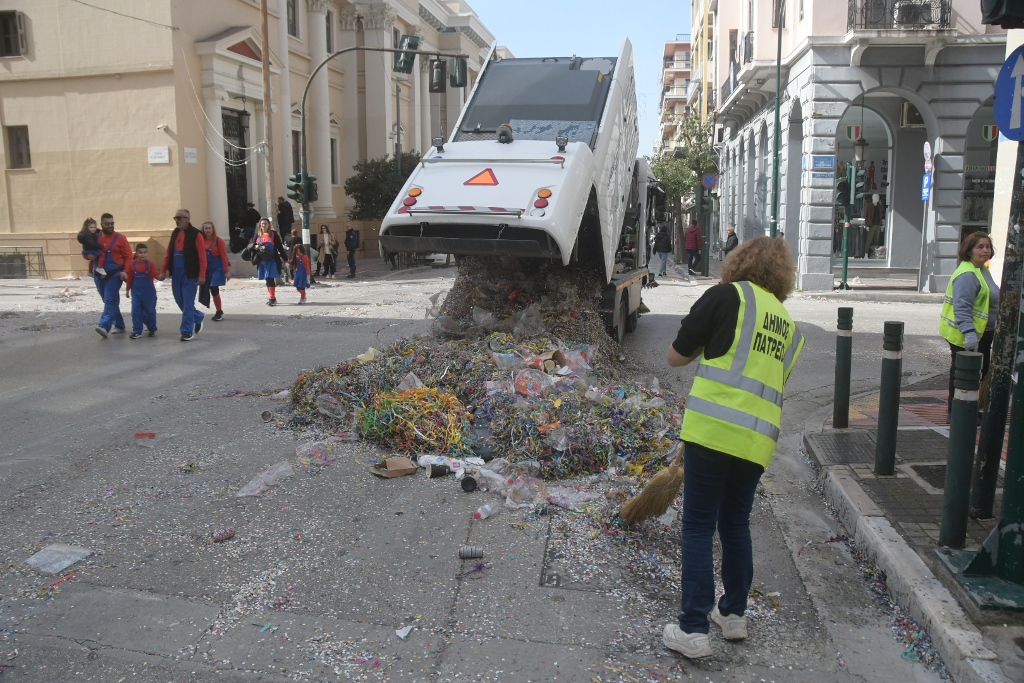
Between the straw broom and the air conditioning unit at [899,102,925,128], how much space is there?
23576mm

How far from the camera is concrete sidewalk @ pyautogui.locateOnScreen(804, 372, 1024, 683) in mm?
3348

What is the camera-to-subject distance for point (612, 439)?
5648 millimetres

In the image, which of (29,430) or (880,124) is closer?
(29,430)

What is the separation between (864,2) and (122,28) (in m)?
18.9

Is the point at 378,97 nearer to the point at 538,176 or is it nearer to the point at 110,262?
the point at 110,262

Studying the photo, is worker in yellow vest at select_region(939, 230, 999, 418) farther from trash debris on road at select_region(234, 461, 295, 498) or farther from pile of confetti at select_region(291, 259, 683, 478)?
trash debris on road at select_region(234, 461, 295, 498)

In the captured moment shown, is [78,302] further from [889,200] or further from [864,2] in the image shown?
[889,200]

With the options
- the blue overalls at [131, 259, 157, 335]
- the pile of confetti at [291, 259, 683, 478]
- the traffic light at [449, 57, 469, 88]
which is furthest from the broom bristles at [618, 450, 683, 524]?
the traffic light at [449, 57, 469, 88]

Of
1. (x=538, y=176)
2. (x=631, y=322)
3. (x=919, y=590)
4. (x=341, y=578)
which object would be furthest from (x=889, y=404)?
(x=631, y=322)

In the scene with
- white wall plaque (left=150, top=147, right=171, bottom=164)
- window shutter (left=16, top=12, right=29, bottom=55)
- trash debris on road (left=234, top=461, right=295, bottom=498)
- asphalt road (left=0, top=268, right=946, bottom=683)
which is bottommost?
asphalt road (left=0, top=268, right=946, bottom=683)

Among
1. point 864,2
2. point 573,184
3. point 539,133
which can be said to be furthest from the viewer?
point 864,2

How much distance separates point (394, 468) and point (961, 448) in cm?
335

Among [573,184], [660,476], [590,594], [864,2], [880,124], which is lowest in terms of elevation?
[590,594]

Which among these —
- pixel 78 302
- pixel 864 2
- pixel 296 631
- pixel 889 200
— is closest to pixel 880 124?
pixel 889 200
